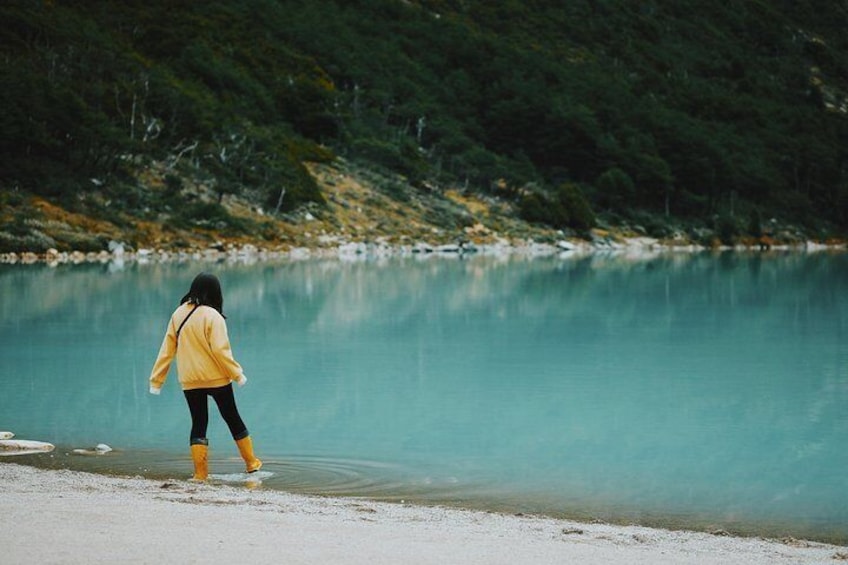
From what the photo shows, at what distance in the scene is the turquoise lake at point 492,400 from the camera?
9.18m

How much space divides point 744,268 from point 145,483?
1888 inches

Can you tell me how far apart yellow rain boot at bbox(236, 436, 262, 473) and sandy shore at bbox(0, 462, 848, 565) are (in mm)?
1136

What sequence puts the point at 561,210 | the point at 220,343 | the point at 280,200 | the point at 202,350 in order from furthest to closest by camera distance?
the point at 561,210 < the point at 280,200 < the point at 202,350 < the point at 220,343

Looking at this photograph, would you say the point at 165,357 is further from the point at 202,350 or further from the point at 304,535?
the point at 304,535

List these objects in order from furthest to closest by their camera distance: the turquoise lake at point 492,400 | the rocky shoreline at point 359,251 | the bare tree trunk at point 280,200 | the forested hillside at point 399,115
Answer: the bare tree trunk at point 280,200 → the forested hillside at point 399,115 → the rocky shoreline at point 359,251 → the turquoise lake at point 492,400

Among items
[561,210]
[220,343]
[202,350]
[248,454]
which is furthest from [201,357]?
[561,210]

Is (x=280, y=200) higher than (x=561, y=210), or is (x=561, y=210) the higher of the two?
(x=561, y=210)

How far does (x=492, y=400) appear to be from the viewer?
1385 cm

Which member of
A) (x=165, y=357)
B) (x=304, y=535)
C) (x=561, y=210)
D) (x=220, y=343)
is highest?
(x=561, y=210)

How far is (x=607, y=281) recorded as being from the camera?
40.4m

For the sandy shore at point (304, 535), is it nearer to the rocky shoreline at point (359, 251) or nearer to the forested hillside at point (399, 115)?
the rocky shoreline at point (359, 251)

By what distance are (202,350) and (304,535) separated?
8.71 ft

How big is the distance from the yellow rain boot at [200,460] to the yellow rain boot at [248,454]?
294 mm

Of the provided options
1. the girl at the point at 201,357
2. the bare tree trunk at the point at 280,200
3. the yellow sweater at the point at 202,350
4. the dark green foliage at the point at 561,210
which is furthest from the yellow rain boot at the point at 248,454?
the dark green foliage at the point at 561,210
